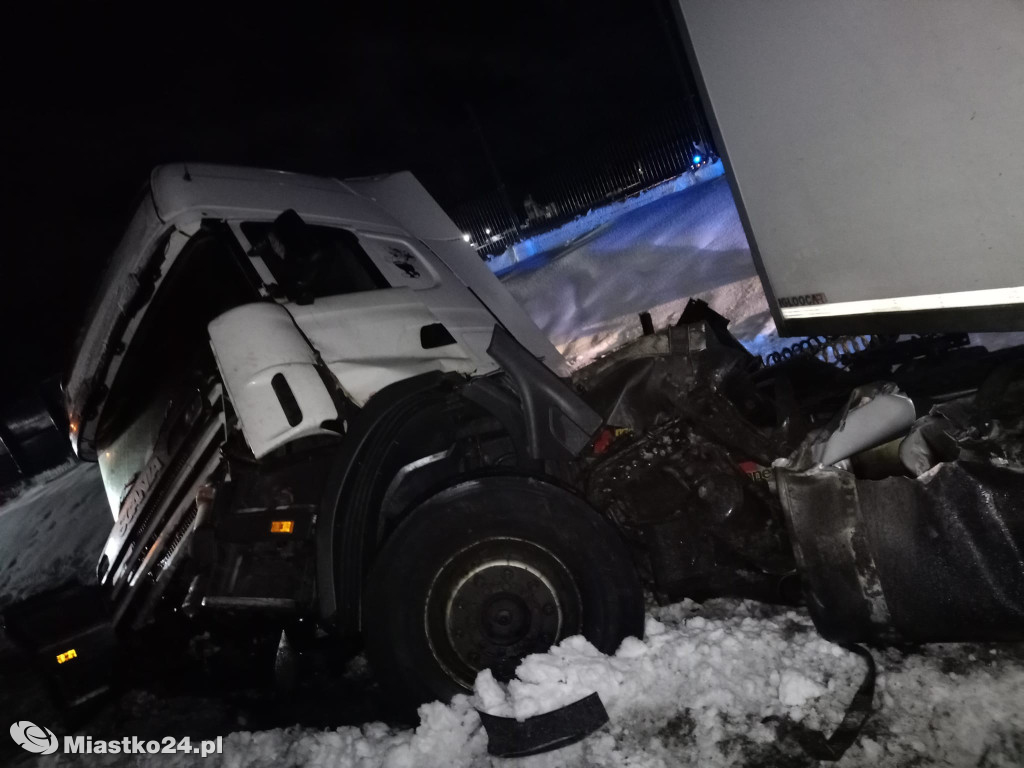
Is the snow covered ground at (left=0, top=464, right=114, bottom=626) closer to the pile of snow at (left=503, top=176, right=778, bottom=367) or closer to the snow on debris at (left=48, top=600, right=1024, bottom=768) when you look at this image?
the snow on debris at (left=48, top=600, right=1024, bottom=768)

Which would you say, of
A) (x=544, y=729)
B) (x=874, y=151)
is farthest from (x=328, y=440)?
(x=874, y=151)

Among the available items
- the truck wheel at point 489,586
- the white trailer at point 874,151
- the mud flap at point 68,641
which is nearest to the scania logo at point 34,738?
the mud flap at point 68,641

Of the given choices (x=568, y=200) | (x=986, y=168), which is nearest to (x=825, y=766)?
(x=986, y=168)

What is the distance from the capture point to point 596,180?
10.9 m

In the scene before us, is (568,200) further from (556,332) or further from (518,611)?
(518,611)

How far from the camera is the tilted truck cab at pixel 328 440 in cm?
229

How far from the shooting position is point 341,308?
9.58ft

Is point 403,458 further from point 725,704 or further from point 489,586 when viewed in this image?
point 725,704

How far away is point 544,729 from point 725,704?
2.17 ft

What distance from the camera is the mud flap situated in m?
3.11

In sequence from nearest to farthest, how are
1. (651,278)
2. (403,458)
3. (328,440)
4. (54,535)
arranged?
(328,440) → (403,458) → (651,278) → (54,535)

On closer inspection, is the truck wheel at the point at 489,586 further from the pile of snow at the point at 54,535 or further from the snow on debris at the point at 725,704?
the pile of snow at the point at 54,535

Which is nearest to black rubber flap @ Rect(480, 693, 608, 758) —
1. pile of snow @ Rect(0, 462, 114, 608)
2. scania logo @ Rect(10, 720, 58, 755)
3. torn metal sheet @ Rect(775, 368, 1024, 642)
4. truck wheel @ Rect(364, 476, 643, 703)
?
truck wheel @ Rect(364, 476, 643, 703)

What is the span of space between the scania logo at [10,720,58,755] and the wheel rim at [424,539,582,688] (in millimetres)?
2542
